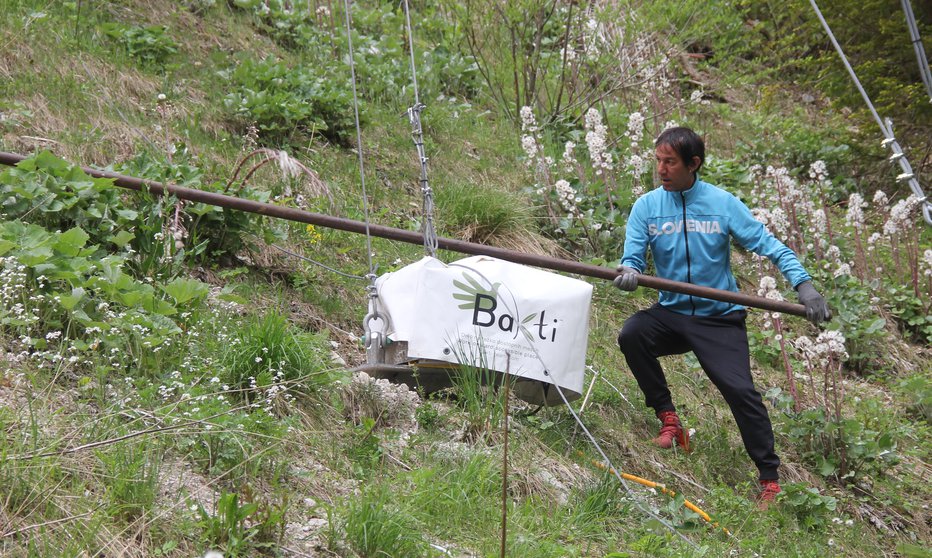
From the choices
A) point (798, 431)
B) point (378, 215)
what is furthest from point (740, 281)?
point (378, 215)

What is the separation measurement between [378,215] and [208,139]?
53.0 inches

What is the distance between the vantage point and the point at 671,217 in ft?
15.0

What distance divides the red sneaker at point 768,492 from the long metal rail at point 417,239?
33.8 inches

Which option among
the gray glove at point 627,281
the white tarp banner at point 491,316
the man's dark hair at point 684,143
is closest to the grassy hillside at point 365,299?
the white tarp banner at point 491,316

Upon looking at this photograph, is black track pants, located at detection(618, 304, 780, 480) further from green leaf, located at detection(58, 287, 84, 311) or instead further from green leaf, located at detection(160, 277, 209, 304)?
green leaf, located at detection(58, 287, 84, 311)

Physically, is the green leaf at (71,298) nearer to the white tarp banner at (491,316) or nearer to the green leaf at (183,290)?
the green leaf at (183,290)

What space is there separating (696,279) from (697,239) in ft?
0.66

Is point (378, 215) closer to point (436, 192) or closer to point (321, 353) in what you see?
point (436, 192)

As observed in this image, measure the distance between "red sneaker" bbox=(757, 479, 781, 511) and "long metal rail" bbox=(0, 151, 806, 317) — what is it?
2.82 feet

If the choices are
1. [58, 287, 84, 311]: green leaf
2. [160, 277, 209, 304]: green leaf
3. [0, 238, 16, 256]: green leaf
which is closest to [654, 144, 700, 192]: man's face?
[160, 277, 209, 304]: green leaf

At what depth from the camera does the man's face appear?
14.7 feet

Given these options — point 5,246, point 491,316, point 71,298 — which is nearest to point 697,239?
point 491,316

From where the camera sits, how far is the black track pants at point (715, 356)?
4.36 metres

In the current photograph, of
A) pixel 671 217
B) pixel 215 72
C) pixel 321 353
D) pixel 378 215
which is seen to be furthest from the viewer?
pixel 215 72
